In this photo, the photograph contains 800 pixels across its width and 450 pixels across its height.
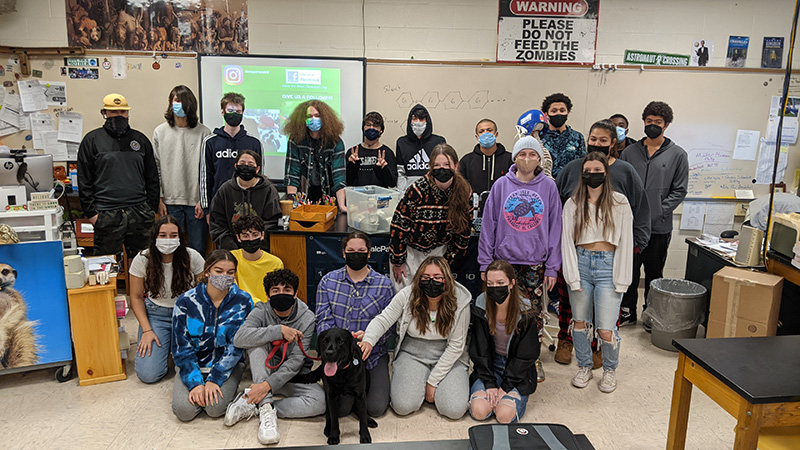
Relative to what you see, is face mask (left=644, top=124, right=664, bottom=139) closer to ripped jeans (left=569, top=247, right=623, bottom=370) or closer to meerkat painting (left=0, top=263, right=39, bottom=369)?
ripped jeans (left=569, top=247, right=623, bottom=370)

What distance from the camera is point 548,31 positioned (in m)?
5.12

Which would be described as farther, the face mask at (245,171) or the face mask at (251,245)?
the face mask at (245,171)

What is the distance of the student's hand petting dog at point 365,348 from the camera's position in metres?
3.04

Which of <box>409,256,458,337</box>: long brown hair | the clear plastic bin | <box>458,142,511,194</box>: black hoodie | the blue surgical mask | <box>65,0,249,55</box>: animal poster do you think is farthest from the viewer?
<box>65,0,249,55</box>: animal poster

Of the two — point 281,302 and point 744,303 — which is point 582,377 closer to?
point 744,303

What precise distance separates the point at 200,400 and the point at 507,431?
1.80 m

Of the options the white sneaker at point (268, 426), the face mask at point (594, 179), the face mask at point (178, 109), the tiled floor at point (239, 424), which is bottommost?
the tiled floor at point (239, 424)

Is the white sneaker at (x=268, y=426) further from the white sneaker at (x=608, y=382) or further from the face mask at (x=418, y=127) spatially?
the face mask at (x=418, y=127)

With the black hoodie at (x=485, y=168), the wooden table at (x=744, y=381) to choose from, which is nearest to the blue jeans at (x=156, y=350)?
the black hoodie at (x=485, y=168)

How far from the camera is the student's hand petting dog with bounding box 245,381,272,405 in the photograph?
304 centimetres

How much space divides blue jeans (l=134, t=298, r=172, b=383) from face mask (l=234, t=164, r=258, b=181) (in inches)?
39.2

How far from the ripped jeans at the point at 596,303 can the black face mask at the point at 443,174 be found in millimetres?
892

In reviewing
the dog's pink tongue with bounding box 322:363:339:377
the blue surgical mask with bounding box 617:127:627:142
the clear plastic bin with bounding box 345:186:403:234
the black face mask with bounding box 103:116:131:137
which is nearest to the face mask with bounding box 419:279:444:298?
the dog's pink tongue with bounding box 322:363:339:377

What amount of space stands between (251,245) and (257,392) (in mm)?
965
